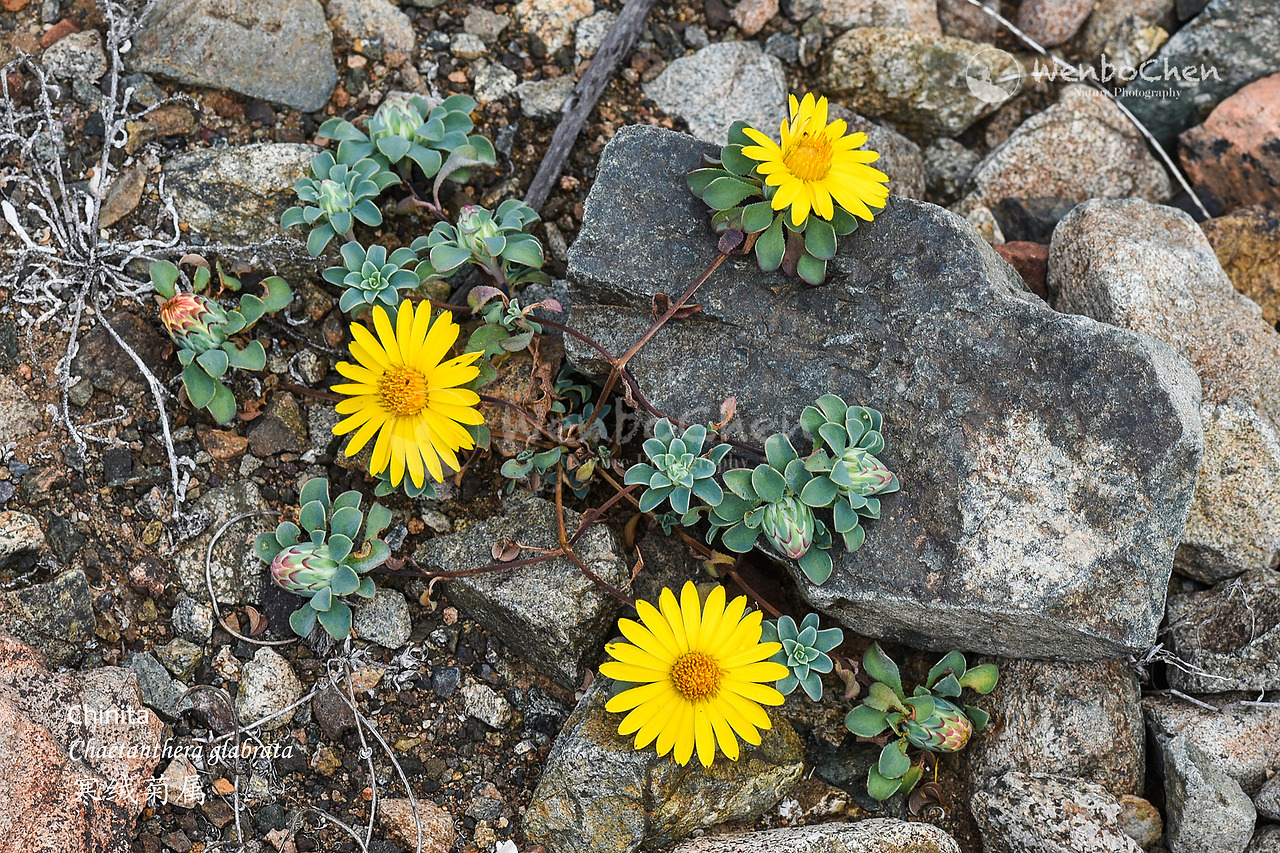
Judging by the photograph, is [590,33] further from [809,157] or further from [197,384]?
[197,384]

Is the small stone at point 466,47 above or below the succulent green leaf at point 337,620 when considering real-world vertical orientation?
above

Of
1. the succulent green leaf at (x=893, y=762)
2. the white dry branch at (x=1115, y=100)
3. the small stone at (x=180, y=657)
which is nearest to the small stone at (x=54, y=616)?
the small stone at (x=180, y=657)

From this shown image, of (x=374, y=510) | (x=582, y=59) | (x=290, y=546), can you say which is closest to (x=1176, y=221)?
(x=582, y=59)

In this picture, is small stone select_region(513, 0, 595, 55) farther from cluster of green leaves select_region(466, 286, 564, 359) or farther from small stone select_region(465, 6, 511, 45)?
cluster of green leaves select_region(466, 286, 564, 359)

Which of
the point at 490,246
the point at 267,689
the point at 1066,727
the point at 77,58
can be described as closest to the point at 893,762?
the point at 1066,727

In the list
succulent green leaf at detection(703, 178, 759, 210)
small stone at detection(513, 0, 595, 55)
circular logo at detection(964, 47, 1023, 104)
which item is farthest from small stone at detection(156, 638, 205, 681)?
circular logo at detection(964, 47, 1023, 104)

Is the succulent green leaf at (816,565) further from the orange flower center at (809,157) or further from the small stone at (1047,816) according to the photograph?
the orange flower center at (809,157)

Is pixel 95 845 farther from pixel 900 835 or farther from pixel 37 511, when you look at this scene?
pixel 900 835
